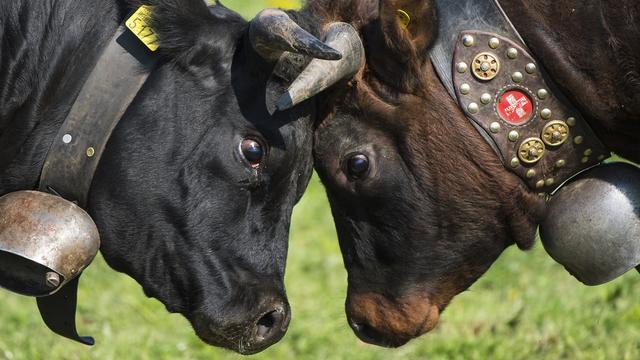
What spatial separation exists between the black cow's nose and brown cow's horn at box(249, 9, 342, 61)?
87 centimetres

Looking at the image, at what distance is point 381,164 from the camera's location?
4.57 meters

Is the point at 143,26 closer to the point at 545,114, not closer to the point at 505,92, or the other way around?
the point at 505,92

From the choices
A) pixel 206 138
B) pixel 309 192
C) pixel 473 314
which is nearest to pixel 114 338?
pixel 473 314

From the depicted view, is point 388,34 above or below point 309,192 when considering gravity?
above

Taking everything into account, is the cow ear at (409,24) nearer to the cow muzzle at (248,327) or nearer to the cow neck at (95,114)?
the cow neck at (95,114)

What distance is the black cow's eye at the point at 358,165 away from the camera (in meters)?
4.56

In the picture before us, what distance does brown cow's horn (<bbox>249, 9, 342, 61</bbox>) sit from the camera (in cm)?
395

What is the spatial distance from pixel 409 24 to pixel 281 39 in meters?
0.54

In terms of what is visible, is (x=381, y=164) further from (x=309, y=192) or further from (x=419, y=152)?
(x=309, y=192)

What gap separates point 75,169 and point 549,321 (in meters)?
2.74

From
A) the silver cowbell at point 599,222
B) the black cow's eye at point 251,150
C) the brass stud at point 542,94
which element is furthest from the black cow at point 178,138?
the silver cowbell at point 599,222

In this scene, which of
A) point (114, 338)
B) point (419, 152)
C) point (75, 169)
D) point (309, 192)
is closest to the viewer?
point (75, 169)

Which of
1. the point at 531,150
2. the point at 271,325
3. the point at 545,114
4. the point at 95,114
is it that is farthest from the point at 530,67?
the point at 95,114

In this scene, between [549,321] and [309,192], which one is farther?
[309,192]
